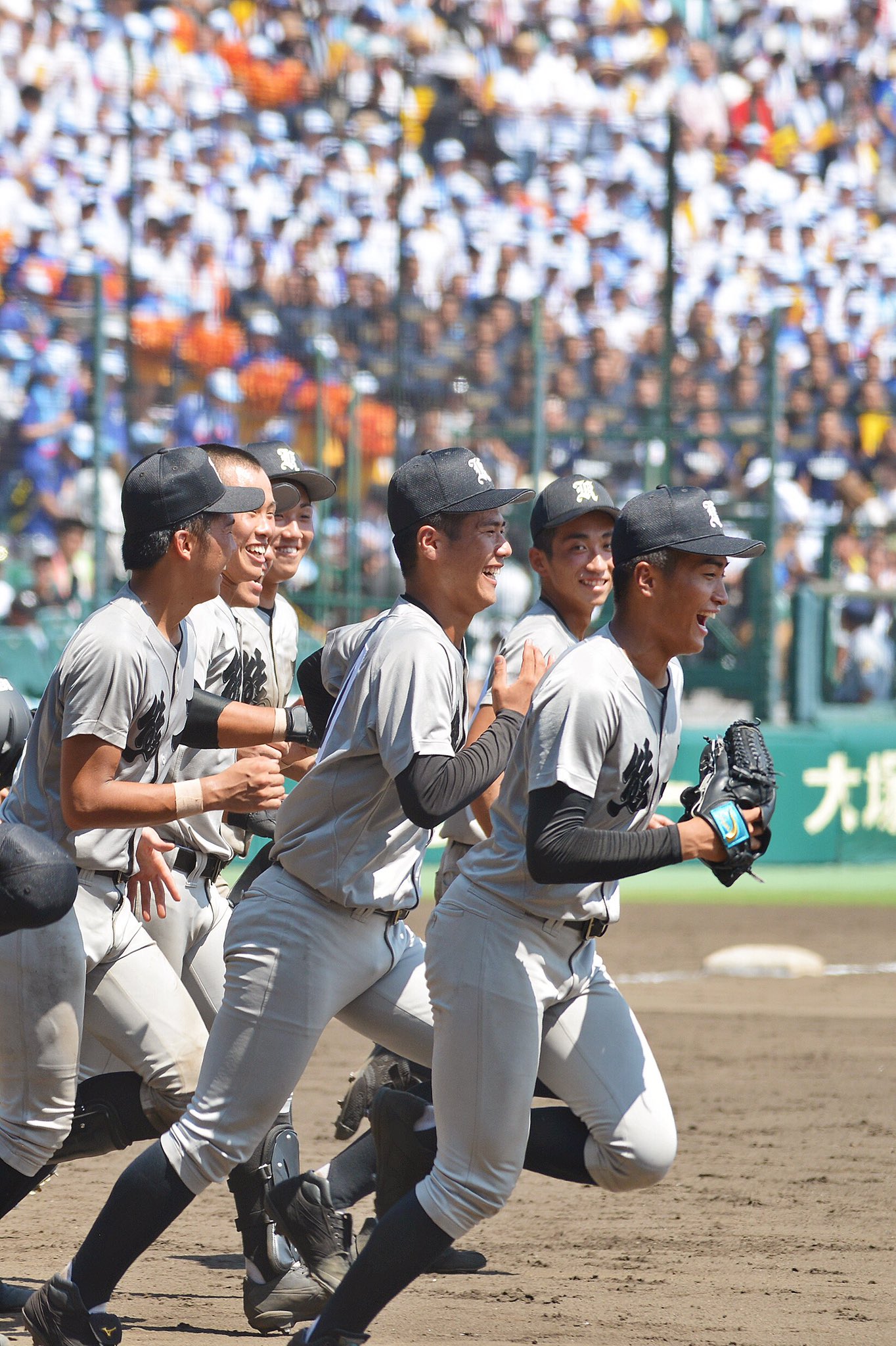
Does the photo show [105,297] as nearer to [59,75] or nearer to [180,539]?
[59,75]

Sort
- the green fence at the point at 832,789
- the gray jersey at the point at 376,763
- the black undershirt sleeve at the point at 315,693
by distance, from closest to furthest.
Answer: the gray jersey at the point at 376,763 < the black undershirt sleeve at the point at 315,693 < the green fence at the point at 832,789

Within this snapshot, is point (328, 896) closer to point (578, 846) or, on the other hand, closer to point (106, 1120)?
point (578, 846)

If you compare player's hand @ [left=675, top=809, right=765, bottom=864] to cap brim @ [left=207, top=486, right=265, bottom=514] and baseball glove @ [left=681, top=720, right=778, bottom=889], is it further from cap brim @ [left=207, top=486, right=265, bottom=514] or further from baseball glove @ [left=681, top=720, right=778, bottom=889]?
cap brim @ [left=207, top=486, right=265, bottom=514]

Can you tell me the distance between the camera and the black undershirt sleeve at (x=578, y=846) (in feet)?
10.2

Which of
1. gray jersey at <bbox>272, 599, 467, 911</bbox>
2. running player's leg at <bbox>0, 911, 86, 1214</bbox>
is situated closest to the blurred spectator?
gray jersey at <bbox>272, 599, 467, 911</bbox>

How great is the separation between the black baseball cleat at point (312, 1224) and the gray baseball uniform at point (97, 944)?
1.08ft

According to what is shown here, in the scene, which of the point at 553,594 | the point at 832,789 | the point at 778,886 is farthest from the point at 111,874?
the point at 832,789

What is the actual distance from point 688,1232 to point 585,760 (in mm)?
2122

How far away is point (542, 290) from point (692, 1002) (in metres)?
6.85

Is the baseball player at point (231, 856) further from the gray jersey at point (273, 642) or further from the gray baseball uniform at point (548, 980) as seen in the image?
the gray baseball uniform at point (548, 980)

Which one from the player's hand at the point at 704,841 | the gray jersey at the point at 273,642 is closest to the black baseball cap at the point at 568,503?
the gray jersey at the point at 273,642

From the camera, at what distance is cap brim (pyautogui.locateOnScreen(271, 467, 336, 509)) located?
194 inches

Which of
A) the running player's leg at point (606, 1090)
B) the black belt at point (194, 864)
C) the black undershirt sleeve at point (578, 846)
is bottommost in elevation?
the running player's leg at point (606, 1090)

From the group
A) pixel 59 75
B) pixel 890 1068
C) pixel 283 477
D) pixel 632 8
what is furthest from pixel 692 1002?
pixel 632 8
